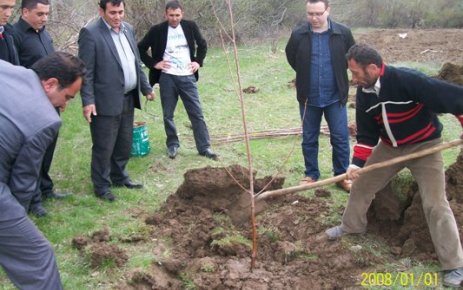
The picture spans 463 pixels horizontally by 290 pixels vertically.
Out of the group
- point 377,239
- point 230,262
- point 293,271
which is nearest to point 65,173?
point 230,262

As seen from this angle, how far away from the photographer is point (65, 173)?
6719 millimetres

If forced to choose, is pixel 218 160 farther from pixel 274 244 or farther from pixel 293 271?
pixel 293 271

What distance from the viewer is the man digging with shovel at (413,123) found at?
4.05 m

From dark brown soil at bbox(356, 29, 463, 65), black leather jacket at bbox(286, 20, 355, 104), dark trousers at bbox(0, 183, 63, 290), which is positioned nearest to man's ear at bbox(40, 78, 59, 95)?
dark trousers at bbox(0, 183, 63, 290)

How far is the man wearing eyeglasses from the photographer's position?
226 inches

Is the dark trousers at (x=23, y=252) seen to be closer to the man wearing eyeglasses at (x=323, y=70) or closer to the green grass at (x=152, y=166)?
the green grass at (x=152, y=166)

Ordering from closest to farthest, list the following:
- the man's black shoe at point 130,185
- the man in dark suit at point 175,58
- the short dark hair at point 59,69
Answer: the short dark hair at point 59,69
the man's black shoe at point 130,185
the man in dark suit at point 175,58

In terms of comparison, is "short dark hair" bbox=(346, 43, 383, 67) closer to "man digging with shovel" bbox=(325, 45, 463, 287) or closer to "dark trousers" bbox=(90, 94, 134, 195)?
"man digging with shovel" bbox=(325, 45, 463, 287)

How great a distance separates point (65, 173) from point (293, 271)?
3.58m

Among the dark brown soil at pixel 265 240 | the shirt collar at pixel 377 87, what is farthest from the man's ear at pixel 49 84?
the shirt collar at pixel 377 87

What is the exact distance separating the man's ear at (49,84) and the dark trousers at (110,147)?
2.35 meters

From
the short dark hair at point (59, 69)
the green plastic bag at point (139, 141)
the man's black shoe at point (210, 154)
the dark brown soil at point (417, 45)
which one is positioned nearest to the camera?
the short dark hair at point (59, 69)
